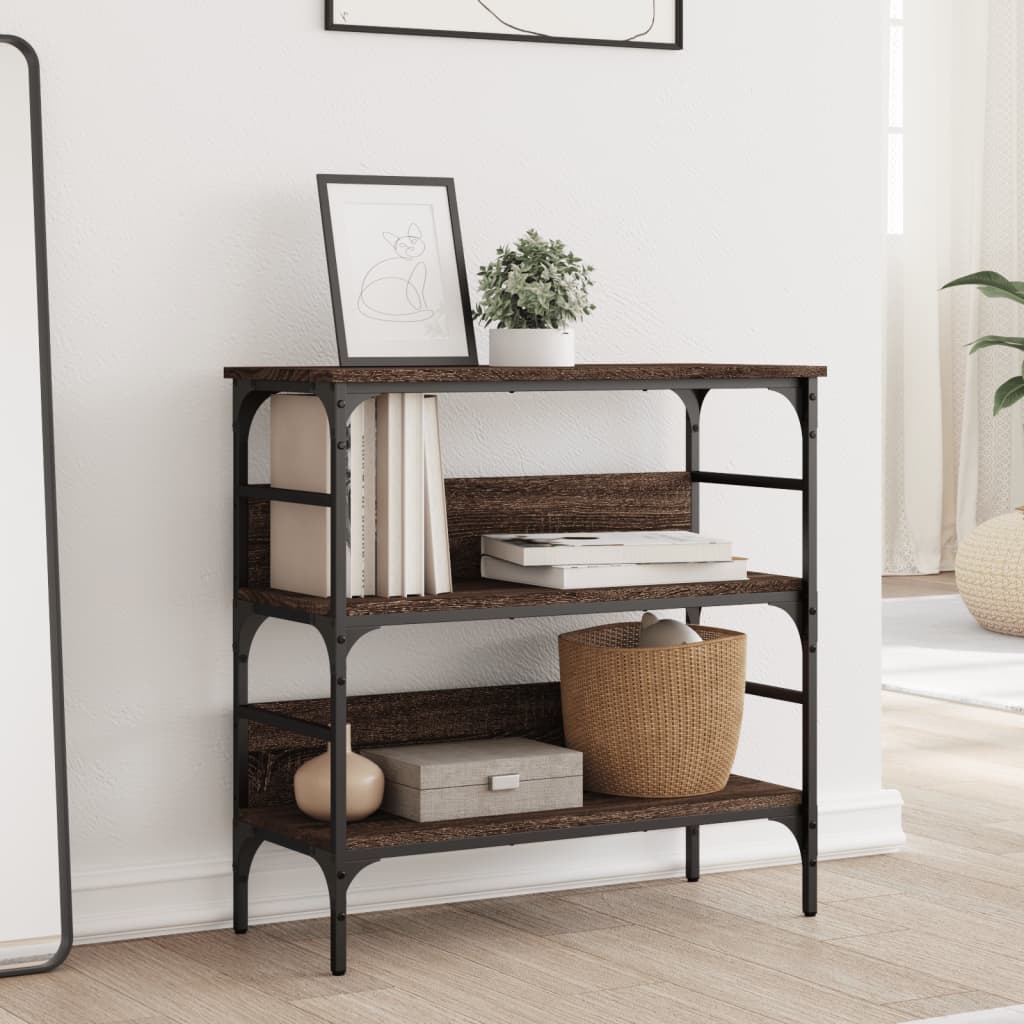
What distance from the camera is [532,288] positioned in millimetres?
2486

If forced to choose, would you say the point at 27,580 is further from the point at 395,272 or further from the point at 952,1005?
the point at 952,1005

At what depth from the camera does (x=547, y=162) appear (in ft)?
9.10

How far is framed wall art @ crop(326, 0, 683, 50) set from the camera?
262cm

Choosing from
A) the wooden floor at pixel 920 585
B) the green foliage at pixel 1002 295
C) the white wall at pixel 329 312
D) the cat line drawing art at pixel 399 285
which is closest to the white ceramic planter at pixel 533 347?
the cat line drawing art at pixel 399 285

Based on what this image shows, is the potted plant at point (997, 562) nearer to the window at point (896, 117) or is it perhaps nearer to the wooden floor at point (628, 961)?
the window at point (896, 117)

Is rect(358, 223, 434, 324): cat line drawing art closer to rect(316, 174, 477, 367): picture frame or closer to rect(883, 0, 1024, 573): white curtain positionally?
rect(316, 174, 477, 367): picture frame

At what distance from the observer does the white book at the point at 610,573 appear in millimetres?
2475

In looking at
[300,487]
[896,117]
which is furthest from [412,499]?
[896,117]

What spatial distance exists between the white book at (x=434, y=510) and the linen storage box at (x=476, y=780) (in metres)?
0.25

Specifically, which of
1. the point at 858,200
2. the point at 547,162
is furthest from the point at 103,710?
the point at 858,200

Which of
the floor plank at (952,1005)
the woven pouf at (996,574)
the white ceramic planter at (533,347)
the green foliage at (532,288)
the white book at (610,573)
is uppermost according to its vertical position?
the green foliage at (532,288)

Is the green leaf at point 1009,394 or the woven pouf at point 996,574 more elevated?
the green leaf at point 1009,394

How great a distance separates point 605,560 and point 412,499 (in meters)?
0.30

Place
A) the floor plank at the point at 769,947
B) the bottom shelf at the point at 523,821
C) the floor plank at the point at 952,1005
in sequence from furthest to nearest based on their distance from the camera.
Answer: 1. the bottom shelf at the point at 523,821
2. the floor plank at the point at 769,947
3. the floor plank at the point at 952,1005
